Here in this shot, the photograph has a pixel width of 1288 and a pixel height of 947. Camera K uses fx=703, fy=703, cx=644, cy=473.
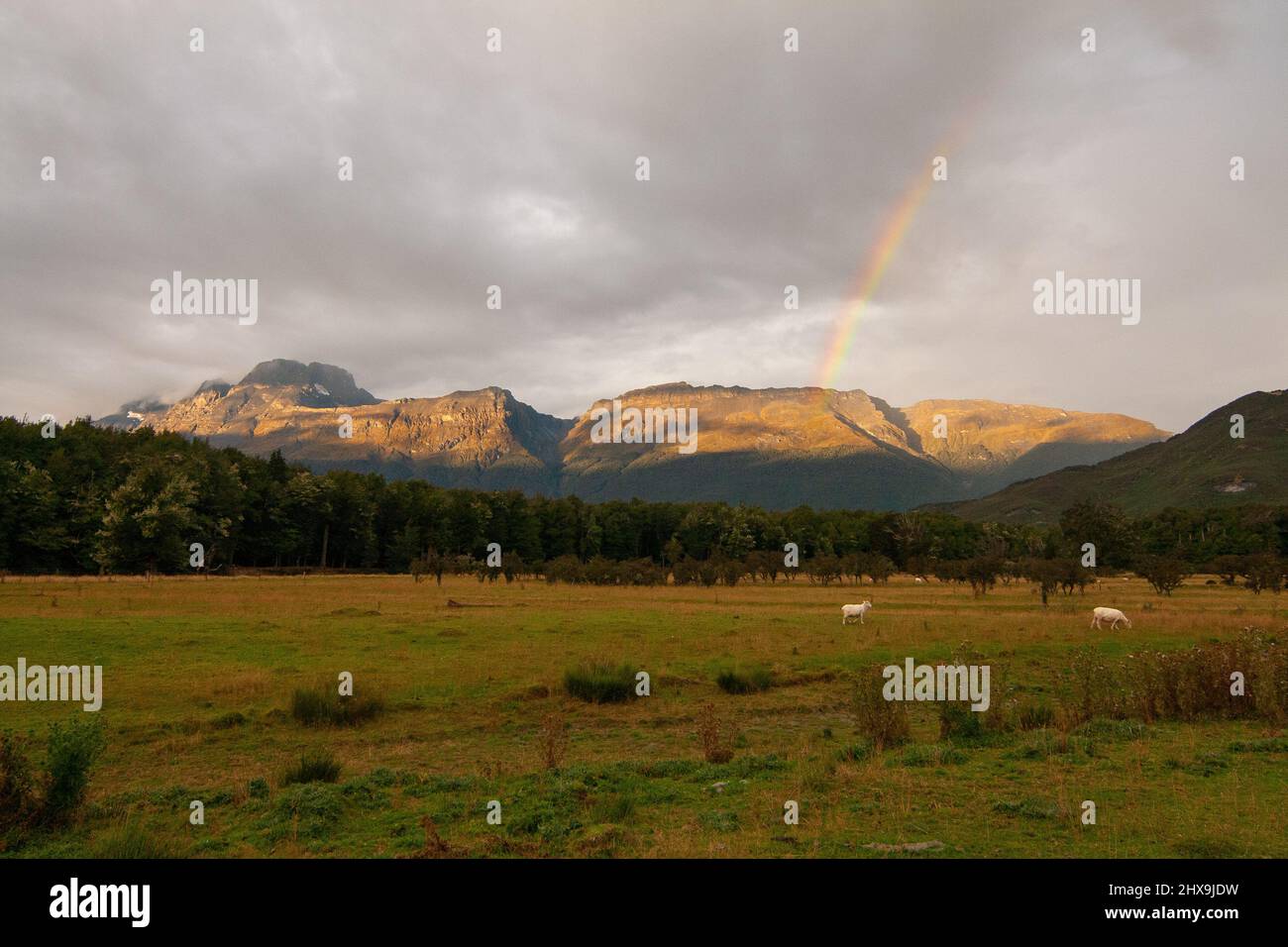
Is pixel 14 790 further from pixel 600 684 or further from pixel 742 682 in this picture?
pixel 742 682

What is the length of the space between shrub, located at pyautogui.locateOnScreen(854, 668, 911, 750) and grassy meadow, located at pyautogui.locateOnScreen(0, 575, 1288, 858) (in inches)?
26.4

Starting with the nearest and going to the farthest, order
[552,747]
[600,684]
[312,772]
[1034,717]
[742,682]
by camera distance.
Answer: [312,772] < [552,747] < [1034,717] < [600,684] < [742,682]

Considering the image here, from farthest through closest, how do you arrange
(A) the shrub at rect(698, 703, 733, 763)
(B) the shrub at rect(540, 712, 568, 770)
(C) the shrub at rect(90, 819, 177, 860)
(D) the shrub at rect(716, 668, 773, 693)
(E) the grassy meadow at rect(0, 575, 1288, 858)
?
(D) the shrub at rect(716, 668, 773, 693) → (A) the shrub at rect(698, 703, 733, 763) → (B) the shrub at rect(540, 712, 568, 770) → (E) the grassy meadow at rect(0, 575, 1288, 858) → (C) the shrub at rect(90, 819, 177, 860)

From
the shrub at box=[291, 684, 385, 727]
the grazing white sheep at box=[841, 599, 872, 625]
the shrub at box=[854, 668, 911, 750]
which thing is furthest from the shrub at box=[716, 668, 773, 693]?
the grazing white sheep at box=[841, 599, 872, 625]

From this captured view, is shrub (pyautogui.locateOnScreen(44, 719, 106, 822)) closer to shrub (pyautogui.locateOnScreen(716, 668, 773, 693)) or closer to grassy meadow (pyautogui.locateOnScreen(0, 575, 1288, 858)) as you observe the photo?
grassy meadow (pyautogui.locateOnScreen(0, 575, 1288, 858))

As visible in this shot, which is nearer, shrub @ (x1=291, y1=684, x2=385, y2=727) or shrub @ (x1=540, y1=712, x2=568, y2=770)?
shrub @ (x1=540, y1=712, x2=568, y2=770)

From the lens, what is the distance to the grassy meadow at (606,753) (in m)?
9.44

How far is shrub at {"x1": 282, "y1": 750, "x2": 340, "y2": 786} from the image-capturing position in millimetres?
12930

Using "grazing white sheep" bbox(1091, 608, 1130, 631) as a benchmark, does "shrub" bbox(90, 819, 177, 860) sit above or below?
above

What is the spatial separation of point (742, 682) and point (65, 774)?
17263 mm

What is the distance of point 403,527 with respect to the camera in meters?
122

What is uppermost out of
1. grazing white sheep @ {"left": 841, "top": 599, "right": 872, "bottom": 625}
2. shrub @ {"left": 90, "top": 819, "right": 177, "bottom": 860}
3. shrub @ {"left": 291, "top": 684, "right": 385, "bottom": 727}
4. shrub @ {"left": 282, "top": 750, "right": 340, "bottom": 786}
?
shrub @ {"left": 90, "top": 819, "right": 177, "bottom": 860}

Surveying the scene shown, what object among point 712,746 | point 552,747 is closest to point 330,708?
point 552,747

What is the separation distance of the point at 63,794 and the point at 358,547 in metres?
115
